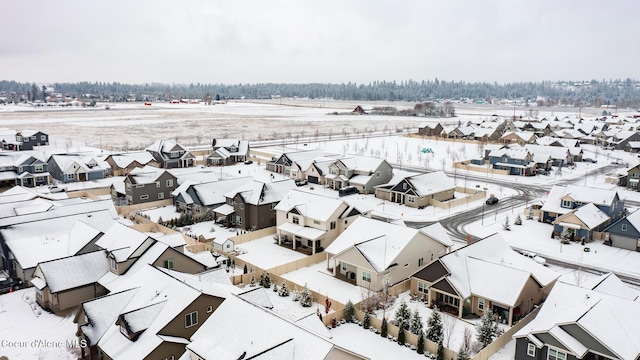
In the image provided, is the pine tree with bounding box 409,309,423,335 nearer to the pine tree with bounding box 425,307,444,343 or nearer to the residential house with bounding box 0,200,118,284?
the pine tree with bounding box 425,307,444,343

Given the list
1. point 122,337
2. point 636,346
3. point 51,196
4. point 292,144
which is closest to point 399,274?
point 636,346

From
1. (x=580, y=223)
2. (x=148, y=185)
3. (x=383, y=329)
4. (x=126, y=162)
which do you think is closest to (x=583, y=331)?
(x=383, y=329)

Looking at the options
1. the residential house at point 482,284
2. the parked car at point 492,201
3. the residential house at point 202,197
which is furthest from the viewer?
the parked car at point 492,201

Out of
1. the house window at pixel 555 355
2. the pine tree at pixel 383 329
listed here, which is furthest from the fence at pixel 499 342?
the pine tree at pixel 383 329

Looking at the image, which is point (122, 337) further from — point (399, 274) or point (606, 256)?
point (606, 256)

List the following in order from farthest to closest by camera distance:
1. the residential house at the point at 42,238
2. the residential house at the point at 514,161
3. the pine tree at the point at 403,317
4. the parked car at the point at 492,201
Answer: the residential house at the point at 514,161 < the parked car at the point at 492,201 < the residential house at the point at 42,238 < the pine tree at the point at 403,317

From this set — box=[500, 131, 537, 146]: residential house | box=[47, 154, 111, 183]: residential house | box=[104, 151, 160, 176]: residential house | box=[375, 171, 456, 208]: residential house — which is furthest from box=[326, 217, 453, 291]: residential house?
box=[500, 131, 537, 146]: residential house

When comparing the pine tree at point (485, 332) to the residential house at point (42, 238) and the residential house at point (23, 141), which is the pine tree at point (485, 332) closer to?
the residential house at point (42, 238)
